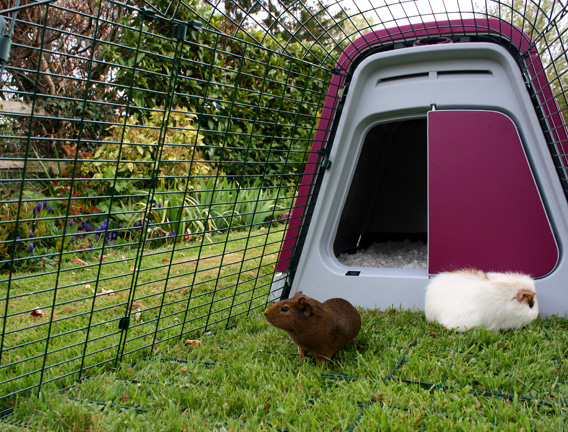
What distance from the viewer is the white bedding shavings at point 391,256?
2961 millimetres

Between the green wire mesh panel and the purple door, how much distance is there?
1.58 feet

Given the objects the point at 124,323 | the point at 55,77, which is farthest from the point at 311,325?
the point at 55,77

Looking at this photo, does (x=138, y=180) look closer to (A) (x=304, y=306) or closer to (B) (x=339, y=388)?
(A) (x=304, y=306)

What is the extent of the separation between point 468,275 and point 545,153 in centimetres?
70

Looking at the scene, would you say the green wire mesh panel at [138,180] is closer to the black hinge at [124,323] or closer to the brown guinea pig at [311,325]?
the black hinge at [124,323]

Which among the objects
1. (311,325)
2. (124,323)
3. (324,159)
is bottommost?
(124,323)

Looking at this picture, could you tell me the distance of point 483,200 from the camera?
246cm

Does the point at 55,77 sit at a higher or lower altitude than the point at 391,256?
higher

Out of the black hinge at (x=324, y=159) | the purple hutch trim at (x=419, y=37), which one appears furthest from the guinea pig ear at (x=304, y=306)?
the black hinge at (x=324, y=159)

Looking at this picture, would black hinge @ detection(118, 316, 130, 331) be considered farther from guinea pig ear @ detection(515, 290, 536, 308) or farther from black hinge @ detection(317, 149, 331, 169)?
guinea pig ear @ detection(515, 290, 536, 308)

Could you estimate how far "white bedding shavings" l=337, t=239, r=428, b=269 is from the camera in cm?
296

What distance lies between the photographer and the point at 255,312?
8.61ft

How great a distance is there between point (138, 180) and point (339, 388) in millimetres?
2371

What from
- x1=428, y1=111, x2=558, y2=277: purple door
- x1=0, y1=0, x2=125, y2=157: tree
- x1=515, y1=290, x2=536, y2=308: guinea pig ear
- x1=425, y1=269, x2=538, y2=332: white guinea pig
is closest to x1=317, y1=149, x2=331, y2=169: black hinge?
x1=428, y1=111, x2=558, y2=277: purple door
